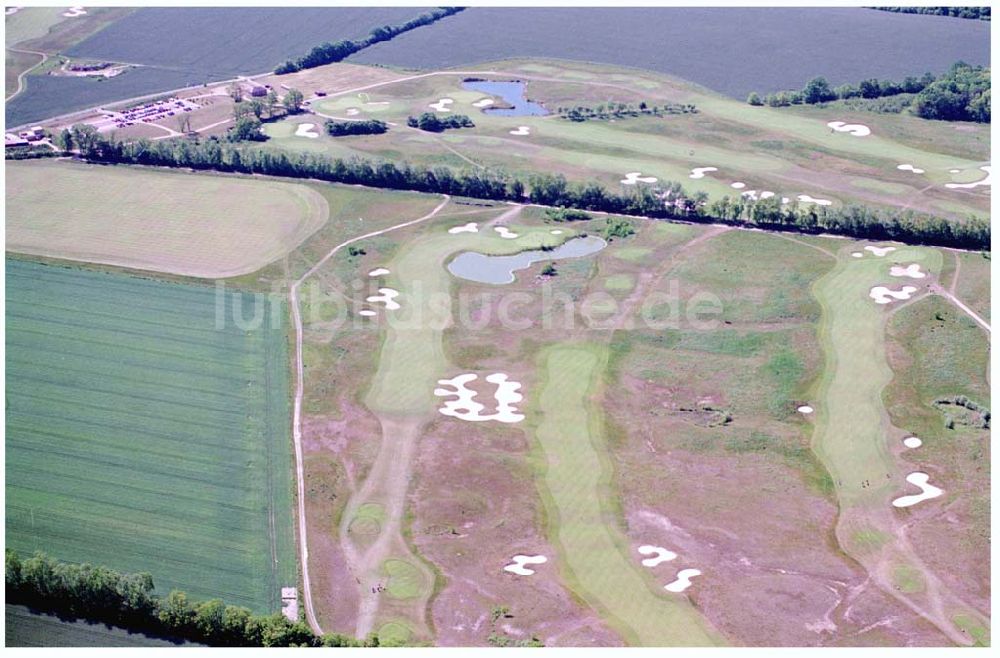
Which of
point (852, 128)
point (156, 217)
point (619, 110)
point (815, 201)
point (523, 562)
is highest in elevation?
point (619, 110)

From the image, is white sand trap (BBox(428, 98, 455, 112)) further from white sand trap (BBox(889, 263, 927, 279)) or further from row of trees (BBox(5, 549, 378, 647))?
row of trees (BBox(5, 549, 378, 647))

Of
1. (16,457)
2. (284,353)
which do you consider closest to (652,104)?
(284,353)

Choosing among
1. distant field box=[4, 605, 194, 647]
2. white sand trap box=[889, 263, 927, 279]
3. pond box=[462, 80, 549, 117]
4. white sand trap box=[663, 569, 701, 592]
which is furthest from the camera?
pond box=[462, 80, 549, 117]

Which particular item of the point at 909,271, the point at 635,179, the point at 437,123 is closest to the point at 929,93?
the point at 635,179

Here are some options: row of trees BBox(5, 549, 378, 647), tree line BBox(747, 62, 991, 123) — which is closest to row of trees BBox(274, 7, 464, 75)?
tree line BBox(747, 62, 991, 123)

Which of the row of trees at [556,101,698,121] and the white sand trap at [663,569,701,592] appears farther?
the row of trees at [556,101,698,121]

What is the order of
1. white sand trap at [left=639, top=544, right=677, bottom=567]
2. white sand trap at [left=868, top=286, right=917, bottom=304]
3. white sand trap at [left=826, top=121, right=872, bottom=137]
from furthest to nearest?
white sand trap at [left=826, top=121, right=872, bottom=137]
white sand trap at [left=868, top=286, right=917, bottom=304]
white sand trap at [left=639, top=544, right=677, bottom=567]

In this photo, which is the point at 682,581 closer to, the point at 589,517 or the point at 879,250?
the point at 589,517

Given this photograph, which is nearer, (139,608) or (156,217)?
(139,608)
